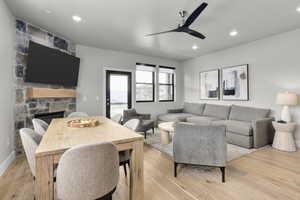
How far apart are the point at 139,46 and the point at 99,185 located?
400cm

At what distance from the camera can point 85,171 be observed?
101 centimetres

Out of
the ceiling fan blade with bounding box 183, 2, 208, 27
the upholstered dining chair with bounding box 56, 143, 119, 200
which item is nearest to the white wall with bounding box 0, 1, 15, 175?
the upholstered dining chair with bounding box 56, 143, 119, 200

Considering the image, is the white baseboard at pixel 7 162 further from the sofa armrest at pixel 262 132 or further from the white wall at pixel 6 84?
the sofa armrest at pixel 262 132

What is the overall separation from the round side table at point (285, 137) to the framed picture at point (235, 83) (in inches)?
47.7

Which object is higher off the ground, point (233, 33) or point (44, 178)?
point (233, 33)

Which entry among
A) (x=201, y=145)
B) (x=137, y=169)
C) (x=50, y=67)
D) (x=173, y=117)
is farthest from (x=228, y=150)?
(x=50, y=67)

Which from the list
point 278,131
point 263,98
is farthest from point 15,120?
point 263,98

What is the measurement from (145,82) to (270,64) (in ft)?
12.1

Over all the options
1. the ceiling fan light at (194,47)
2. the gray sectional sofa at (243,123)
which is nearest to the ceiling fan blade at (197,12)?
the ceiling fan light at (194,47)

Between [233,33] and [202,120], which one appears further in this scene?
Result: [202,120]

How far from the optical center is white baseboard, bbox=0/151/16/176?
2.27 meters

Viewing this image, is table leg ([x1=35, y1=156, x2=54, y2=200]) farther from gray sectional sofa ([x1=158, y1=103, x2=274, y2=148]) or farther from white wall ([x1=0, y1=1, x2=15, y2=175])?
gray sectional sofa ([x1=158, y1=103, x2=274, y2=148])

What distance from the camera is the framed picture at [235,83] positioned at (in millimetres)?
4223

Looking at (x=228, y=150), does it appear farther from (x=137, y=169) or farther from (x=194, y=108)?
(x=137, y=169)
